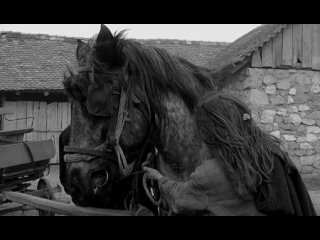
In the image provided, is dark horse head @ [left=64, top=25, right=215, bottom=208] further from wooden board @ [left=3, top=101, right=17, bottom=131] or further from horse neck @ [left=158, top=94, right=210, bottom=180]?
wooden board @ [left=3, top=101, right=17, bottom=131]

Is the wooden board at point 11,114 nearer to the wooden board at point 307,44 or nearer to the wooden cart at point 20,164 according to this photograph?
the wooden cart at point 20,164

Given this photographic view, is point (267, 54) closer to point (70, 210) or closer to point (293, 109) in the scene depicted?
point (293, 109)

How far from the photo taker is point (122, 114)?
8.12 feet

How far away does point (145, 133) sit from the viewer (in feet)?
8.31

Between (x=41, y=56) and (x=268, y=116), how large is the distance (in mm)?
9055

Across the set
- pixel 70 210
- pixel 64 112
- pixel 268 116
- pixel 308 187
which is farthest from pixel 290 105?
pixel 70 210

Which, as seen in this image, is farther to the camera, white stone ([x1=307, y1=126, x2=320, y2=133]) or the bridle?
white stone ([x1=307, y1=126, x2=320, y2=133])

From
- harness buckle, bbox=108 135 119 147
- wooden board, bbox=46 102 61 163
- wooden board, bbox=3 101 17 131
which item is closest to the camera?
harness buckle, bbox=108 135 119 147

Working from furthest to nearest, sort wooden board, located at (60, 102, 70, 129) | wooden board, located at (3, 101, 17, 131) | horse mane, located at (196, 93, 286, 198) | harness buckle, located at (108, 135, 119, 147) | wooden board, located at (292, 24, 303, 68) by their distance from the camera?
wooden board, located at (60, 102, 70, 129)
wooden board, located at (3, 101, 17, 131)
wooden board, located at (292, 24, 303, 68)
harness buckle, located at (108, 135, 119, 147)
horse mane, located at (196, 93, 286, 198)

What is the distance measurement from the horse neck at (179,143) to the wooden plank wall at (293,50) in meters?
8.55

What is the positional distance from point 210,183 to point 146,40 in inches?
625

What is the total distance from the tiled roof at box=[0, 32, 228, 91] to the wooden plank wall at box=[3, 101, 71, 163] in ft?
2.74

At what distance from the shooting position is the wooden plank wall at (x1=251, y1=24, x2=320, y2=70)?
35.2 feet

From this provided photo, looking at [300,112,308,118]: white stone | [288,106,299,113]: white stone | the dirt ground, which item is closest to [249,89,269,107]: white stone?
[288,106,299,113]: white stone
